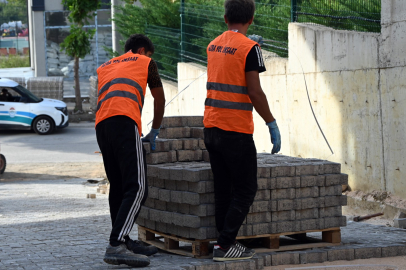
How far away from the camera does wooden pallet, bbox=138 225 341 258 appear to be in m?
5.09

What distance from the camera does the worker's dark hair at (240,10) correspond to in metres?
4.78

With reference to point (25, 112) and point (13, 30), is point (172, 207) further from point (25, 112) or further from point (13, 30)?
point (13, 30)

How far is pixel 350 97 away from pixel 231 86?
13.6 ft

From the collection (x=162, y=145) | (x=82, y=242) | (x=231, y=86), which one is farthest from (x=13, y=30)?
(x=231, y=86)

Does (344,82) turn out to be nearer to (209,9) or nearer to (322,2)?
(322,2)

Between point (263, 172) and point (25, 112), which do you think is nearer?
point (263, 172)

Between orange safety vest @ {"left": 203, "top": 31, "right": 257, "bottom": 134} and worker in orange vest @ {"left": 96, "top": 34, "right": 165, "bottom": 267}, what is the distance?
1.87ft

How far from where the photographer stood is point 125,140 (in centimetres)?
484

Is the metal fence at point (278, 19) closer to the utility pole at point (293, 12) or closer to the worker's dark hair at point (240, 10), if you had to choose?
the utility pole at point (293, 12)

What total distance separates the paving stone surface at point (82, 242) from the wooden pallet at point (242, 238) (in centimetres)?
9

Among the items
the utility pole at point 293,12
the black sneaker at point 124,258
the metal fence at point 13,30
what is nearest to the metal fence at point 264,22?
the utility pole at point 293,12

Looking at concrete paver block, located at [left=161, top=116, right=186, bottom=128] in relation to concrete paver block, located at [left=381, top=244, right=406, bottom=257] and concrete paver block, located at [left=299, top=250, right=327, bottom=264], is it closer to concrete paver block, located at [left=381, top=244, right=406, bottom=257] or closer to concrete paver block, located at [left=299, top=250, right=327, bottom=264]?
concrete paver block, located at [left=299, top=250, right=327, bottom=264]

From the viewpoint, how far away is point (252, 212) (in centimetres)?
515

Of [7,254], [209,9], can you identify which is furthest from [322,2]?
[7,254]
